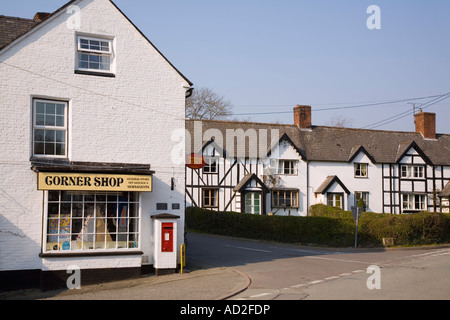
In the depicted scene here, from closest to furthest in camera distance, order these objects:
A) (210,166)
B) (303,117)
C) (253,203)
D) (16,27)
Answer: (16,27)
(210,166)
(253,203)
(303,117)

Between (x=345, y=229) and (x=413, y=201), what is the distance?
20.1 metres

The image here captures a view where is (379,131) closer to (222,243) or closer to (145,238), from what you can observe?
(222,243)

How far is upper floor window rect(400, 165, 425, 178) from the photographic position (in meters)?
44.1

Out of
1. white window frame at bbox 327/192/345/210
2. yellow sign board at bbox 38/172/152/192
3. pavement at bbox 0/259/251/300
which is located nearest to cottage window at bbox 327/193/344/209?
white window frame at bbox 327/192/345/210

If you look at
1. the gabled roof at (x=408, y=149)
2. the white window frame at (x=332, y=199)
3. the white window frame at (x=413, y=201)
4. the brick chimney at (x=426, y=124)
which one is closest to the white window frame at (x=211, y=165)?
the white window frame at (x=332, y=199)

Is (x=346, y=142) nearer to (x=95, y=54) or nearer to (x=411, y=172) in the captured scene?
(x=411, y=172)

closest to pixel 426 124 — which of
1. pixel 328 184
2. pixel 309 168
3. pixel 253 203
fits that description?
pixel 328 184

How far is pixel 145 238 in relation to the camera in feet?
51.1

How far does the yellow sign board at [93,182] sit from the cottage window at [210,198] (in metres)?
22.4

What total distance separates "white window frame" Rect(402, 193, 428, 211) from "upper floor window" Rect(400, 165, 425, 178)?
1751 mm

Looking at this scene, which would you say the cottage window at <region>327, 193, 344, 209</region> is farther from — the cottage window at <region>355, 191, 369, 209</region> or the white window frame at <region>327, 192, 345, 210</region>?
the cottage window at <region>355, 191, 369, 209</region>

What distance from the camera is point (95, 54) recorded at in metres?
15.6

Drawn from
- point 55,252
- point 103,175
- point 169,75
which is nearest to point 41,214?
point 55,252
